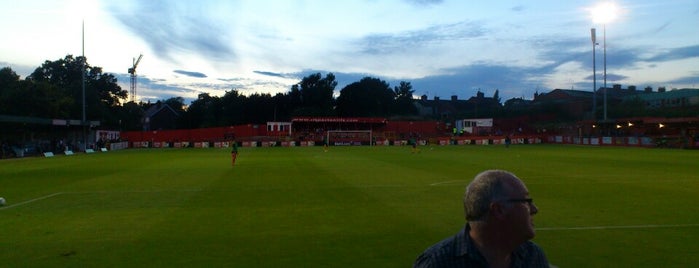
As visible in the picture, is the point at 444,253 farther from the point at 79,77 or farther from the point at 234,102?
the point at 234,102

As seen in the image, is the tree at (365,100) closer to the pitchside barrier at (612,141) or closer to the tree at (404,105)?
the tree at (404,105)

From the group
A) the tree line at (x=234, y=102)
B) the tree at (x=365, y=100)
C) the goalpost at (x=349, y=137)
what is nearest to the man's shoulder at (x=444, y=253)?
the goalpost at (x=349, y=137)

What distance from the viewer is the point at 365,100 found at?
134 m

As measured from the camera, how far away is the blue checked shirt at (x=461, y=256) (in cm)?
270

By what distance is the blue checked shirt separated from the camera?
2695 mm

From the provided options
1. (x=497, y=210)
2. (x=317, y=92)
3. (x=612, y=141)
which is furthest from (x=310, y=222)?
(x=317, y=92)

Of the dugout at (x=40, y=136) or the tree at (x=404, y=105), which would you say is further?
the tree at (x=404, y=105)

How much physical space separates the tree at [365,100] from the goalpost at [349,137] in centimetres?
4372

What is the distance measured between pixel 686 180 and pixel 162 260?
18.5m

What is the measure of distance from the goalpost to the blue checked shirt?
8380 centimetres

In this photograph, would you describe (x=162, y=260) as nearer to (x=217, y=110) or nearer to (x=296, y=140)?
(x=296, y=140)

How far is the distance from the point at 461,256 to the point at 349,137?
8661cm

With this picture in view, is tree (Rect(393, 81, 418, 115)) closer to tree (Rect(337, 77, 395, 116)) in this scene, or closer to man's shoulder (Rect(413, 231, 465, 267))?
tree (Rect(337, 77, 395, 116))

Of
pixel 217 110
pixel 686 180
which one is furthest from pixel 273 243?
pixel 217 110
